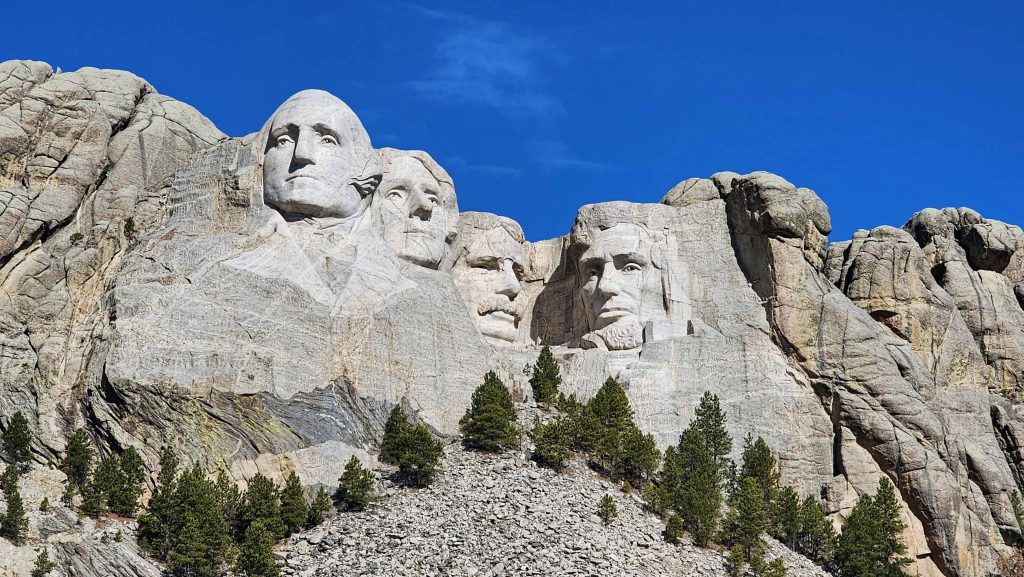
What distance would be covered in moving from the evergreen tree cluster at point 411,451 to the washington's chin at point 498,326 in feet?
27.9

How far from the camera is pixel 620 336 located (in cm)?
5478

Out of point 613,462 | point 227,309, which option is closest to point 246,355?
point 227,309

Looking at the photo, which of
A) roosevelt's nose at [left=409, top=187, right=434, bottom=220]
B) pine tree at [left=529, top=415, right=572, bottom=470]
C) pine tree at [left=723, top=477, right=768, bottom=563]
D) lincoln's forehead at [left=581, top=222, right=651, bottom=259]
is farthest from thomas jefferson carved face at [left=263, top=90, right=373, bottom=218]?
pine tree at [left=723, top=477, right=768, bottom=563]

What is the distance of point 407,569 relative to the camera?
140 ft

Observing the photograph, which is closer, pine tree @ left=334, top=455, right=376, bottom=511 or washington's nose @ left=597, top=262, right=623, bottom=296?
pine tree @ left=334, top=455, right=376, bottom=511

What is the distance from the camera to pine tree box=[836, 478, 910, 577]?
48469 mm

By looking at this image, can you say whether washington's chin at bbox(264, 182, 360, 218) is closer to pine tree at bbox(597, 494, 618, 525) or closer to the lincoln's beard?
the lincoln's beard

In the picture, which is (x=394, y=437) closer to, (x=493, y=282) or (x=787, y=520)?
(x=787, y=520)

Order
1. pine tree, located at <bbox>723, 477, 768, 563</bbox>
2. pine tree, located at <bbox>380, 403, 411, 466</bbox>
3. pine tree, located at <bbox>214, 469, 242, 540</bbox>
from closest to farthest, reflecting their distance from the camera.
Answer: pine tree, located at <bbox>214, 469, 242, 540</bbox>, pine tree, located at <bbox>723, 477, 768, 563</bbox>, pine tree, located at <bbox>380, 403, 411, 466</bbox>

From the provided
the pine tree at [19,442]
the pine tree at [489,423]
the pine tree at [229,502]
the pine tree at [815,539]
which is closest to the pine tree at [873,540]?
the pine tree at [815,539]

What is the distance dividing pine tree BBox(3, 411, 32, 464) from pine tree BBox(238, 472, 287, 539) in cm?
497

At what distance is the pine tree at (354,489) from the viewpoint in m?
45.2

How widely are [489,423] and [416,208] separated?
331 inches

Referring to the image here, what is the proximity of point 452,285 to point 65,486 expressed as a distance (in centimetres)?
1220
